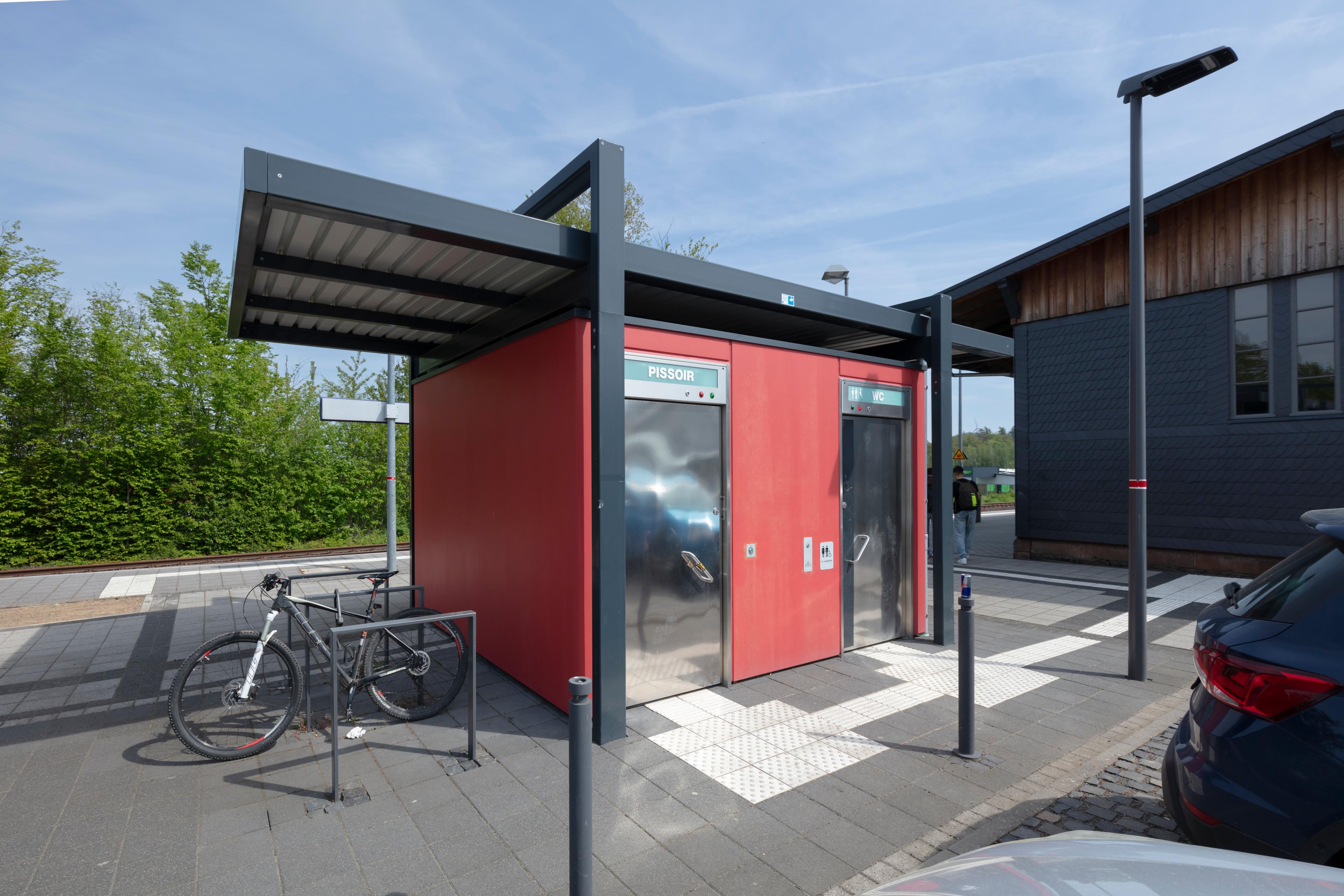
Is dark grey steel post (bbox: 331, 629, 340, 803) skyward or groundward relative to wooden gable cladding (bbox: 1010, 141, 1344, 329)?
groundward

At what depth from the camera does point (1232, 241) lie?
38.0 ft

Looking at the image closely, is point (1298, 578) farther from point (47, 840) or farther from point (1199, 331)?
point (1199, 331)

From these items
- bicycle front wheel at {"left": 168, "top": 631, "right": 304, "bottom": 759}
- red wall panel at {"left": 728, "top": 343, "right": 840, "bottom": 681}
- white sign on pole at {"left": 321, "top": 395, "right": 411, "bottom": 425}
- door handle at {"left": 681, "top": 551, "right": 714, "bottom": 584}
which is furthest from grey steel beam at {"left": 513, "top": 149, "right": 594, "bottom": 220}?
white sign on pole at {"left": 321, "top": 395, "right": 411, "bottom": 425}

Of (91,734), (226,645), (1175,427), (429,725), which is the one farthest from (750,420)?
(1175,427)

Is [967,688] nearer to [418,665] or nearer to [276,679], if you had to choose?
[418,665]

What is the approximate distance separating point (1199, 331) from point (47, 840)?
51.9 feet

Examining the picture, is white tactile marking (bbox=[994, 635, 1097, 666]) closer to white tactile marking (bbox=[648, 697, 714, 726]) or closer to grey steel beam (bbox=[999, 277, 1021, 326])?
white tactile marking (bbox=[648, 697, 714, 726])

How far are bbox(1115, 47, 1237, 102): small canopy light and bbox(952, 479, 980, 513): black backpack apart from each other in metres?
7.59

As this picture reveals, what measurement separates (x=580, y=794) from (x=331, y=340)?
647 cm

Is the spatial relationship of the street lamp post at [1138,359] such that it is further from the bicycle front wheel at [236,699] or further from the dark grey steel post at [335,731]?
the bicycle front wheel at [236,699]

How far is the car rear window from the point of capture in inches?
95.8

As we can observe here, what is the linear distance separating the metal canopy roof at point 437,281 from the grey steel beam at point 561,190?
0.03 m

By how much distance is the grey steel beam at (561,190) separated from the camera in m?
4.80

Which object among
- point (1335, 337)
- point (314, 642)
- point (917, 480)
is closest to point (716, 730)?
point (314, 642)
